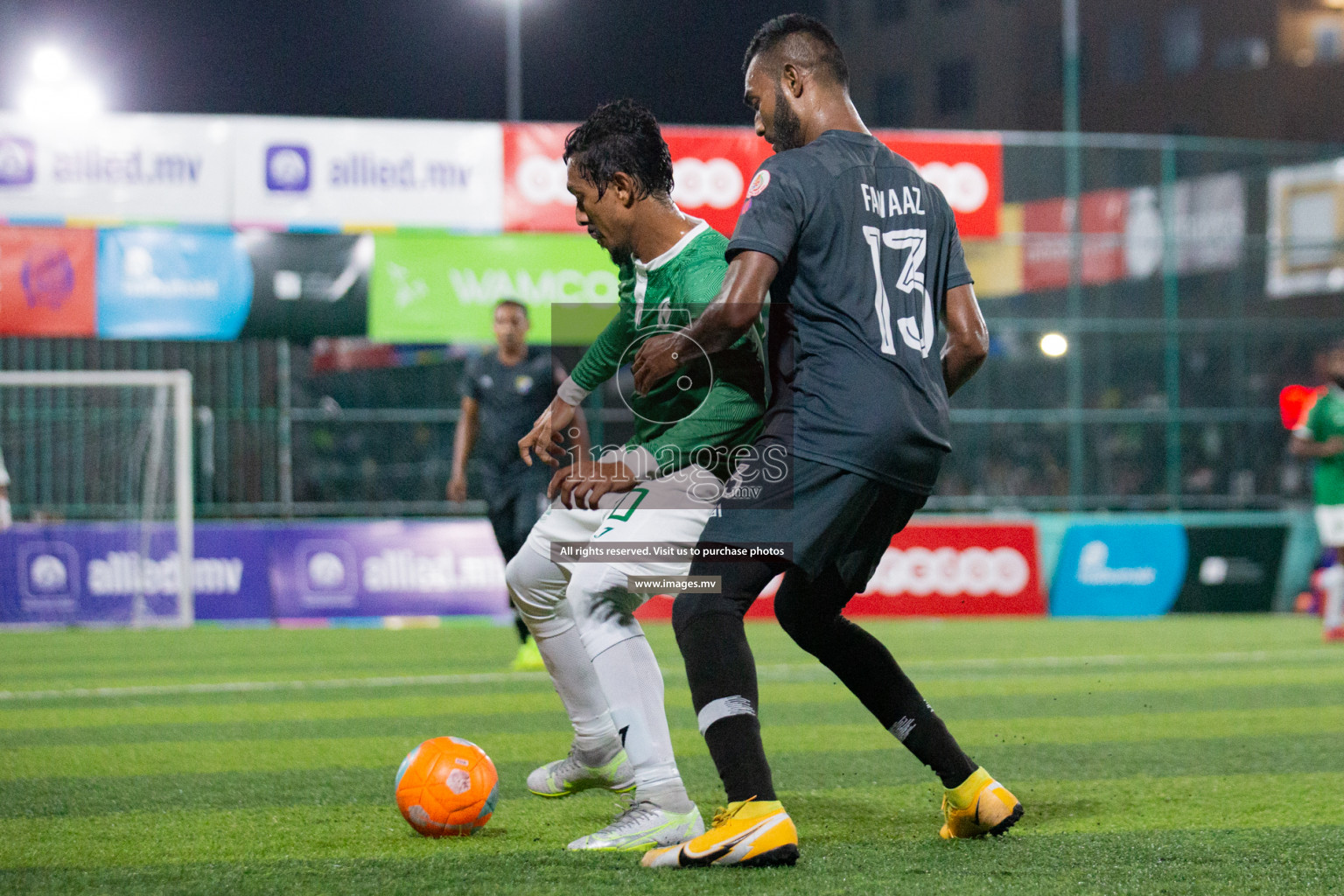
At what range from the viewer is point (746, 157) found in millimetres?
15586

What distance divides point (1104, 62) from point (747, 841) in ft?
159

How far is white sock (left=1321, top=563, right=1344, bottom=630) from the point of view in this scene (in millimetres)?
11375

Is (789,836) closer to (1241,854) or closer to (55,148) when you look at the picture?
(1241,854)

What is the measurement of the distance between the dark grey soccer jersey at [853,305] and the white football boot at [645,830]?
954mm

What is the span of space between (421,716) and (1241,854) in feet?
13.8

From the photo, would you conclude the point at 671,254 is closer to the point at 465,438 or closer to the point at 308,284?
the point at 465,438

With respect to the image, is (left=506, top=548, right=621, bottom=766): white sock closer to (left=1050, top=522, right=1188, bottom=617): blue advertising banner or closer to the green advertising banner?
the green advertising banner

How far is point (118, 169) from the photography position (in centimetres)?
1458

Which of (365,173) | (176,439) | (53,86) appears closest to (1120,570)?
(365,173)

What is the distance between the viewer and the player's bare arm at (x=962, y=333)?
145 inches

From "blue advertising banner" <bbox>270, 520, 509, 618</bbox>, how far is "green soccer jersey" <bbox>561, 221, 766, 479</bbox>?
36.5 ft

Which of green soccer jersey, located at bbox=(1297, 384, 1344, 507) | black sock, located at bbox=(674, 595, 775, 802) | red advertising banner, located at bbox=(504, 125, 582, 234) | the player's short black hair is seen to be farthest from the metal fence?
black sock, located at bbox=(674, 595, 775, 802)

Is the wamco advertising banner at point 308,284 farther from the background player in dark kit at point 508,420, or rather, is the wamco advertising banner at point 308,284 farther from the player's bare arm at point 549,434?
the player's bare arm at point 549,434

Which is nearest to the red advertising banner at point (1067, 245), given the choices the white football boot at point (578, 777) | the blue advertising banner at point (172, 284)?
the blue advertising banner at point (172, 284)
